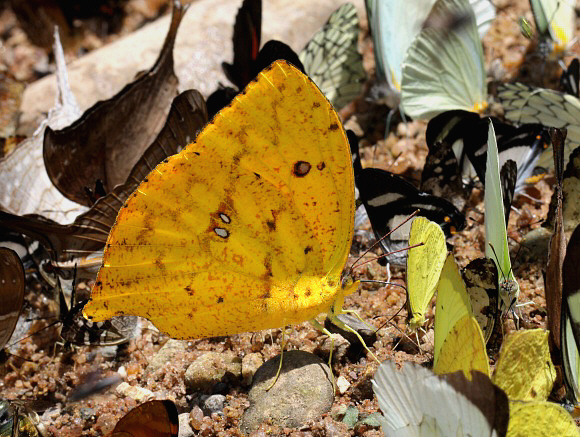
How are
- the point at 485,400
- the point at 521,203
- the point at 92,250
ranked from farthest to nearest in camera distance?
the point at 521,203
the point at 92,250
the point at 485,400

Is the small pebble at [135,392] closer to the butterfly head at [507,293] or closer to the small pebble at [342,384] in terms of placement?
the small pebble at [342,384]

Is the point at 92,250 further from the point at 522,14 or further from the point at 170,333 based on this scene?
the point at 522,14

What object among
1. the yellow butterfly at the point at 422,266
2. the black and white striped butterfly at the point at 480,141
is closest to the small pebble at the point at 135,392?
the yellow butterfly at the point at 422,266

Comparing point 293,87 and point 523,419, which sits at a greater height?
point 293,87

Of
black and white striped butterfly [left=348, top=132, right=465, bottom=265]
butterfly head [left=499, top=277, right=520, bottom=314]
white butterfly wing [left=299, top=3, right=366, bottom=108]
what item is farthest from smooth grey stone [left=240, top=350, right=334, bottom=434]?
white butterfly wing [left=299, top=3, right=366, bottom=108]

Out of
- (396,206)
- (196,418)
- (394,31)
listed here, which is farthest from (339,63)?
(196,418)

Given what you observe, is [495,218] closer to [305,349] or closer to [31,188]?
[305,349]

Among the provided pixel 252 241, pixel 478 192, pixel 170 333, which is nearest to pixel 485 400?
pixel 252 241

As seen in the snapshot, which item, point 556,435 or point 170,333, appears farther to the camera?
point 170,333
